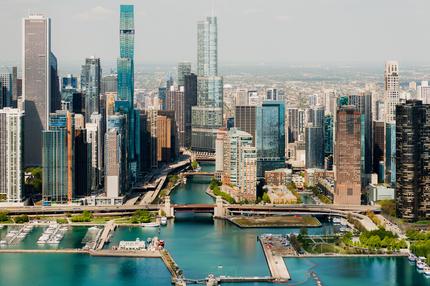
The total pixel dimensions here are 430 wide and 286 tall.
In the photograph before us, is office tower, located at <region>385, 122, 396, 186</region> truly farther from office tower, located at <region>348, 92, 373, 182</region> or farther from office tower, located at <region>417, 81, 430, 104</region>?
office tower, located at <region>417, 81, 430, 104</region>

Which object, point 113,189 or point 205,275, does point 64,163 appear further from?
point 205,275

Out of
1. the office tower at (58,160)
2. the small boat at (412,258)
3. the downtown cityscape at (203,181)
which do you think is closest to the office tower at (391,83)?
the downtown cityscape at (203,181)

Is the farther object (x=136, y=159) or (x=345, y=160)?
(x=136, y=159)

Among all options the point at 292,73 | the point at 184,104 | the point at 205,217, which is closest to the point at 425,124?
the point at 205,217

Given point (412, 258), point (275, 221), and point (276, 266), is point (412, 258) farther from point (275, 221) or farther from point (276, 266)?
point (275, 221)

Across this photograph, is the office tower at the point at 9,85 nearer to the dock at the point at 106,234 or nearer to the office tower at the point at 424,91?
the dock at the point at 106,234

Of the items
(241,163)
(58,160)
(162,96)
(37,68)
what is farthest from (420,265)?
(162,96)

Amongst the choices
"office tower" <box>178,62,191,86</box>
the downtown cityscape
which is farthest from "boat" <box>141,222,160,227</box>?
"office tower" <box>178,62,191,86</box>
